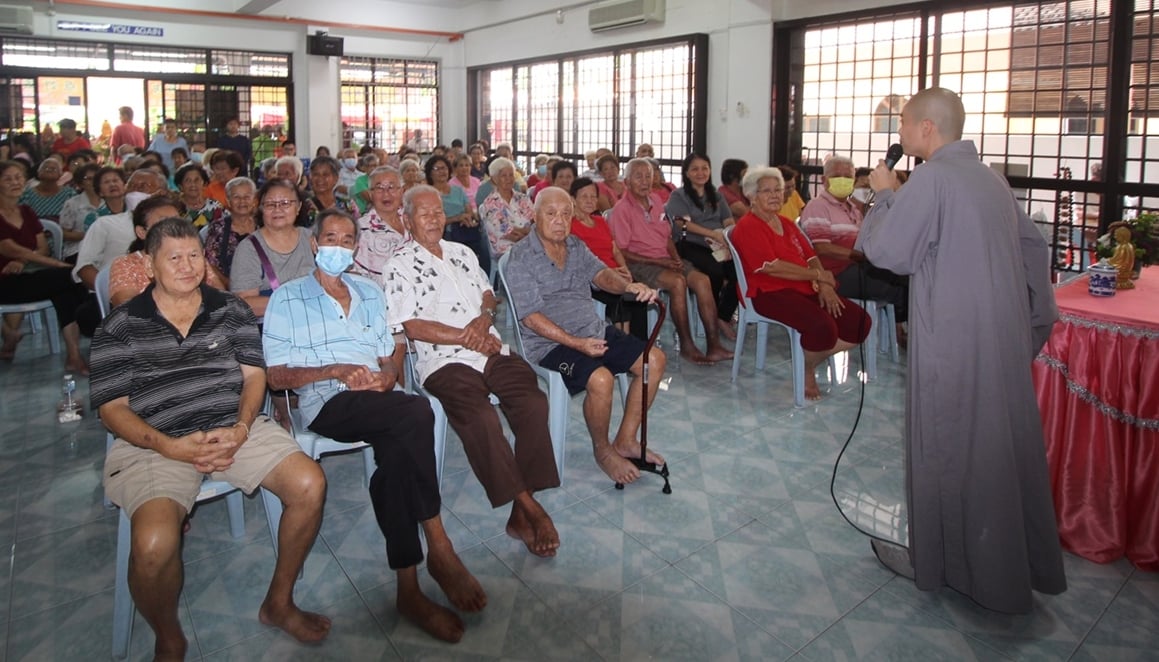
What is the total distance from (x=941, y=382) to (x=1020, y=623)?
2.42 ft

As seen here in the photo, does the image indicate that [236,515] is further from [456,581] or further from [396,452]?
[456,581]

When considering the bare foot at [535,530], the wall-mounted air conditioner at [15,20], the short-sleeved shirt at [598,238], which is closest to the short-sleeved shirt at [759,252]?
the short-sleeved shirt at [598,238]

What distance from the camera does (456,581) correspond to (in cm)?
241

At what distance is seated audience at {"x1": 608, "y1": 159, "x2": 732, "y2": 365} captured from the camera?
5.00 meters

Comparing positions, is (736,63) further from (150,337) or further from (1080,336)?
(150,337)

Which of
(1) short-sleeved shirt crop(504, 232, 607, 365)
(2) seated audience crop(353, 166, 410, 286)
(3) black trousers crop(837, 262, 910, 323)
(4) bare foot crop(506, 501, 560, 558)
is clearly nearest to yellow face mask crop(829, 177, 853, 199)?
(3) black trousers crop(837, 262, 910, 323)

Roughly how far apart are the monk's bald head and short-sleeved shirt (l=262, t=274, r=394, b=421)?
1894mm

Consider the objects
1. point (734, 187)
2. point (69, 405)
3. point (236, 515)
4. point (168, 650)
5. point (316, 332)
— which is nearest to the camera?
point (168, 650)

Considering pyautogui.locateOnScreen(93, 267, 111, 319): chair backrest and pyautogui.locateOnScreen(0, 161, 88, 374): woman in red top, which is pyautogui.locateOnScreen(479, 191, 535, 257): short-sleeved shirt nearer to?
pyautogui.locateOnScreen(0, 161, 88, 374): woman in red top

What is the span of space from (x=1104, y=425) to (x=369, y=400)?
2396 millimetres

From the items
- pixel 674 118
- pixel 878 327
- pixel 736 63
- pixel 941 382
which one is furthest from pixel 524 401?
pixel 674 118

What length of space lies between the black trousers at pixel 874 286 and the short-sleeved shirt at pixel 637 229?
1.16 m

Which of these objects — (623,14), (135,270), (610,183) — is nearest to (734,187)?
(610,183)

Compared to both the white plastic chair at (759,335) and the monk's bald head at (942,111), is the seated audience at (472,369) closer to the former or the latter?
the monk's bald head at (942,111)
